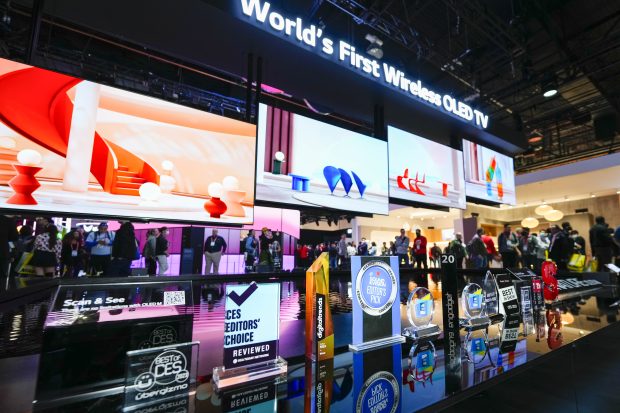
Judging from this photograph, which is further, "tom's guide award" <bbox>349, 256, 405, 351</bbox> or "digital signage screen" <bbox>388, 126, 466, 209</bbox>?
"digital signage screen" <bbox>388, 126, 466, 209</bbox>

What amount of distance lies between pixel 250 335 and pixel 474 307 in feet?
3.13

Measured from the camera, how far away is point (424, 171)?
269 cm

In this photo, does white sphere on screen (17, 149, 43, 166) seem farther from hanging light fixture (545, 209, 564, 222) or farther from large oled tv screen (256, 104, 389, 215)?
→ hanging light fixture (545, 209, 564, 222)

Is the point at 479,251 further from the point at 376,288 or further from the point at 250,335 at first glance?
the point at 250,335

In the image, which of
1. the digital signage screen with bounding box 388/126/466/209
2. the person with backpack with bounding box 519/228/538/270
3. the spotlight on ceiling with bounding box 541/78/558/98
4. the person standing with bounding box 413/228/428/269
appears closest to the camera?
the digital signage screen with bounding box 388/126/466/209

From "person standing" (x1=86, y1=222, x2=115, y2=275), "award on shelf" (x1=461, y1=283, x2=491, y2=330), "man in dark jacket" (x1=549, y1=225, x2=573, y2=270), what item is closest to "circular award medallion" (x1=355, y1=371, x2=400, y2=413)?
"award on shelf" (x1=461, y1=283, x2=491, y2=330)

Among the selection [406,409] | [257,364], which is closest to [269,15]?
[257,364]

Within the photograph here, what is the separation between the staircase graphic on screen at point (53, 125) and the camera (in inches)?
46.1

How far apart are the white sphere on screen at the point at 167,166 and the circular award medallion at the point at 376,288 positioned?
3.57 ft

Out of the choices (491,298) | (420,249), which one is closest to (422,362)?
(491,298)

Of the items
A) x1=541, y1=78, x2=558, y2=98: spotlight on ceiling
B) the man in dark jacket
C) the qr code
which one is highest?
x1=541, y1=78, x2=558, y2=98: spotlight on ceiling

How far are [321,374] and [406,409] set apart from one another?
0.23m

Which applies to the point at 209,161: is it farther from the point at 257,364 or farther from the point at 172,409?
the point at 172,409

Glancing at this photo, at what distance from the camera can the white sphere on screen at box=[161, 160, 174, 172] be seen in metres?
1.51
